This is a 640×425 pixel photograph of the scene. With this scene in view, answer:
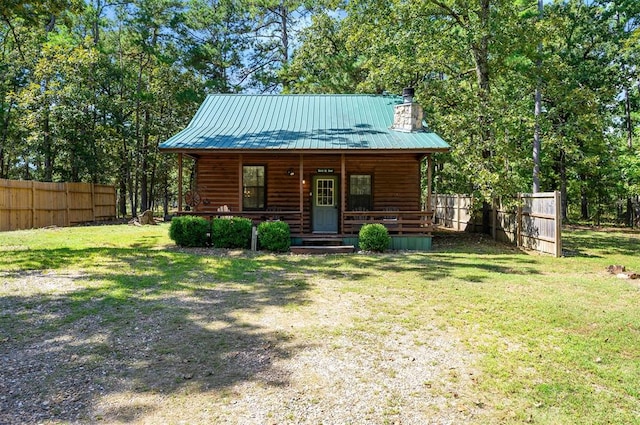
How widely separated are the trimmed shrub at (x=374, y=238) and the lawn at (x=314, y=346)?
3050 millimetres

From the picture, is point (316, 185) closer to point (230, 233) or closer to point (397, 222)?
point (397, 222)

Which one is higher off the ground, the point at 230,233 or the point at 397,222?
the point at 397,222

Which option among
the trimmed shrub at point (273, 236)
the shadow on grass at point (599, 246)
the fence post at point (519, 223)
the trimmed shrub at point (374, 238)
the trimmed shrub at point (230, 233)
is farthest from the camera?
the fence post at point (519, 223)

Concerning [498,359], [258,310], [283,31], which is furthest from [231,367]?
[283,31]

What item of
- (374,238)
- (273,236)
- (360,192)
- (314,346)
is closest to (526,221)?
(374,238)

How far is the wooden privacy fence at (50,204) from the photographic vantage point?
16411mm

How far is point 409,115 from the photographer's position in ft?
45.9

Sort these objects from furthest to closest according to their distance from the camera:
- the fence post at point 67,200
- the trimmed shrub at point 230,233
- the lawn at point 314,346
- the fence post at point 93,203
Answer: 1. the fence post at point 93,203
2. the fence post at point 67,200
3. the trimmed shrub at point 230,233
4. the lawn at point 314,346

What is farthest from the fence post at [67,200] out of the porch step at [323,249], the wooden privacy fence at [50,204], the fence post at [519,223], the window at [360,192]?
the fence post at [519,223]

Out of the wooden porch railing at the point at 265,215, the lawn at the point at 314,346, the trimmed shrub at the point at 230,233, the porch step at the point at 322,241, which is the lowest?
the lawn at the point at 314,346

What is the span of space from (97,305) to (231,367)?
3.07m

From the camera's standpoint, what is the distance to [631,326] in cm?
532

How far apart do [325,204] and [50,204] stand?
500 inches

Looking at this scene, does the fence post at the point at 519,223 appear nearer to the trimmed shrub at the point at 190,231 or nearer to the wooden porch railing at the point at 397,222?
the wooden porch railing at the point at 397,222
